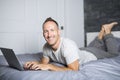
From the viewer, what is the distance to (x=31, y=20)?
127 inches

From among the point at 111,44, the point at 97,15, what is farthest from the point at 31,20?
the point at 111,44

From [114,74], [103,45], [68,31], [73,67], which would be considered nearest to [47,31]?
[73,67]

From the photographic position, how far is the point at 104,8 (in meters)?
3.35

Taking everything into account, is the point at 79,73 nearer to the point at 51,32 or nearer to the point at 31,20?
the point at 51,32

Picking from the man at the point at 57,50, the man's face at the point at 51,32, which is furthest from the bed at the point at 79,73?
the man's face at the point at 51,32

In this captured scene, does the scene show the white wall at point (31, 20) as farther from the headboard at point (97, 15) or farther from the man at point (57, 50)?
the man at point (57, 50)

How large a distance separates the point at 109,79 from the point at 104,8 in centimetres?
213

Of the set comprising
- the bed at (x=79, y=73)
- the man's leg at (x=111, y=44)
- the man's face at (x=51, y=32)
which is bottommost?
the bed at (x=79, y=73)

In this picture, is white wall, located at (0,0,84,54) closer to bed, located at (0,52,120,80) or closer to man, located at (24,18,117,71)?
man, located at (24,18,117,71)

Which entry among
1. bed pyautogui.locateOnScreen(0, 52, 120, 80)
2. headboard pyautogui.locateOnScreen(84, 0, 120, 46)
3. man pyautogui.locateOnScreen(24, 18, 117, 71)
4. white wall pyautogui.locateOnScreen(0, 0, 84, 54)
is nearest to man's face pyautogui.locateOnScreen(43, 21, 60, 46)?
man pyautogui.locateOnScreen(24, 18, 117, 71)

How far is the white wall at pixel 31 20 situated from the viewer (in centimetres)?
308

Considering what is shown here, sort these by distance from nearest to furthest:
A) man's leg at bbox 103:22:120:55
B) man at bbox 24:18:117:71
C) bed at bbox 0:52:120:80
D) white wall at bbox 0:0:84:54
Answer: bed at bbox 0:52:120:80 < man at bbox 24:18:117:71 < man's leg at bbox 103:22:120:55 < white wall at bbox 0:0:84:54

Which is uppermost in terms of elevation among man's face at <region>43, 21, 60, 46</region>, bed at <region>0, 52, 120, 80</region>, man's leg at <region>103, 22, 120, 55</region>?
man's face at <region>43, 21, 60, 46</region>

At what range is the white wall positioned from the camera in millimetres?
3082
